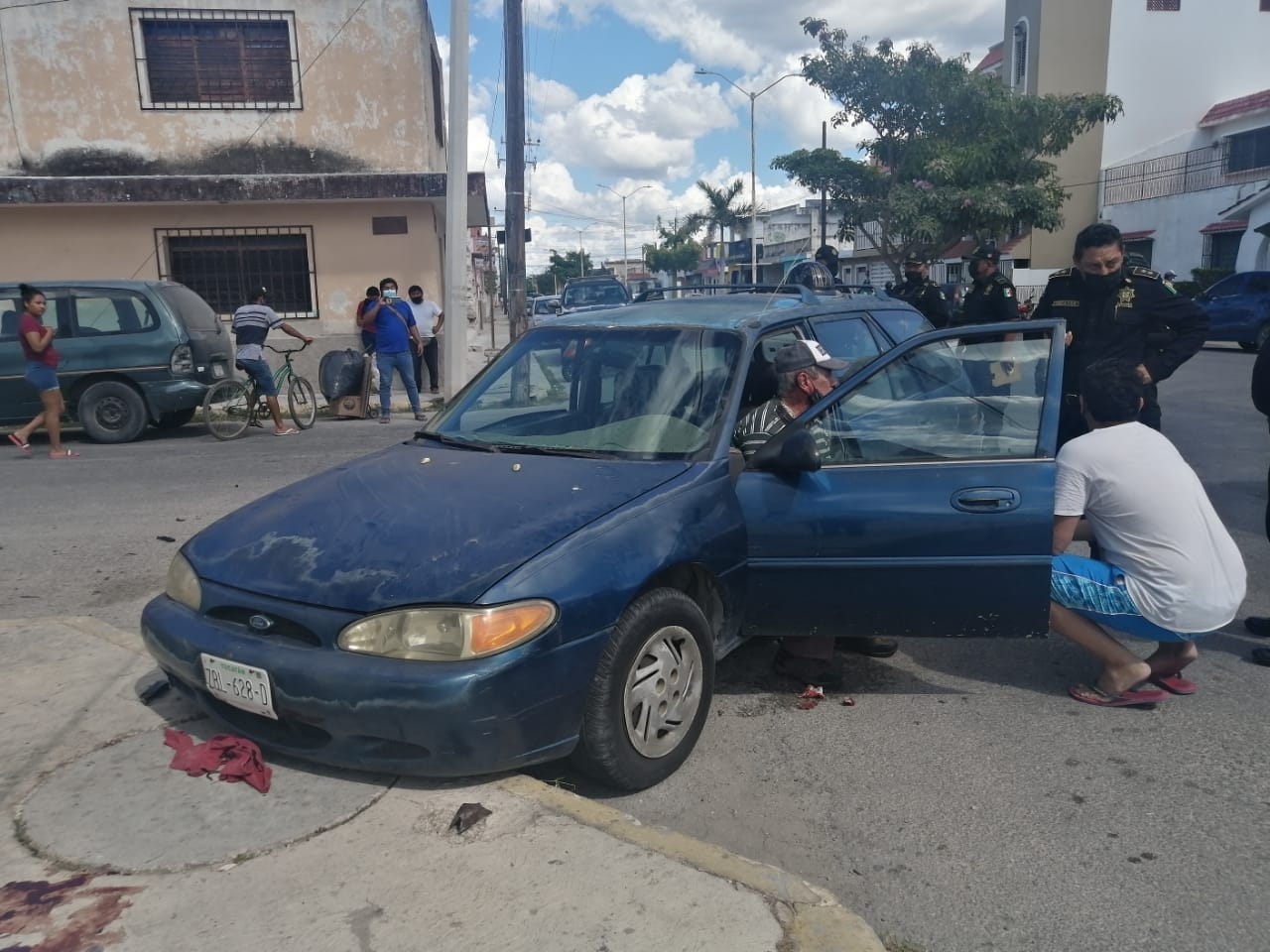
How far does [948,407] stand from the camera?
4.16 m

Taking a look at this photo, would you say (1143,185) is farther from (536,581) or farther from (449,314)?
(536,581)

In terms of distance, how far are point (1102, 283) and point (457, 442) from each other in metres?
3.55

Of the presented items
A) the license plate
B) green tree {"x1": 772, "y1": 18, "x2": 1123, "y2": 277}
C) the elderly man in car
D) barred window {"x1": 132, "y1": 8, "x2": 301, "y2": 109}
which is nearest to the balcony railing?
green tree {"x1": 772, "y1": 18, "x2": 1123, "y2": 277}

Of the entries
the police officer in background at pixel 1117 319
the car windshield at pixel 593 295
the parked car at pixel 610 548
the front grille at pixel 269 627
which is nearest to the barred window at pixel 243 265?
the car windshield at pixel 593 295

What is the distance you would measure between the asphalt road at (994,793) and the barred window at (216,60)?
1277 centimetres

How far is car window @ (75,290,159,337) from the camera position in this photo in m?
11.0

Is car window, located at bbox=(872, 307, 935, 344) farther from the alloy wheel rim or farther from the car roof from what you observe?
the alloy wheel rim

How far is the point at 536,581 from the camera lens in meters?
3.01

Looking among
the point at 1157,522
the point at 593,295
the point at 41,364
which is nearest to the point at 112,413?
the point at 41,364

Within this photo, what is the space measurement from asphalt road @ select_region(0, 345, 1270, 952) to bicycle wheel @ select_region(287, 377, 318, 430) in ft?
21.5

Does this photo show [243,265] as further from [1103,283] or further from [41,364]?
[1103,283]

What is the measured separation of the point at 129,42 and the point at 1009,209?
56.9 feet

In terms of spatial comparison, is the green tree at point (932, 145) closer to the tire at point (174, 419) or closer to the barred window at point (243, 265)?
the barred window at point (243, 265)

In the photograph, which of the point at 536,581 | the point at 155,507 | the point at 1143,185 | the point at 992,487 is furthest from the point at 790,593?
the point at 1143,185
